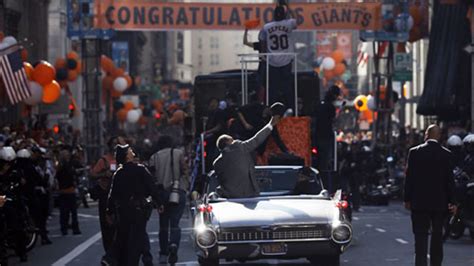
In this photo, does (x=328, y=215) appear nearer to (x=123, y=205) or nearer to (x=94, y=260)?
(x=123, y=205)

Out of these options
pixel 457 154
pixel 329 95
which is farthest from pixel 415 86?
pixel 329 95

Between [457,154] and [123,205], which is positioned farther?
[457,154]

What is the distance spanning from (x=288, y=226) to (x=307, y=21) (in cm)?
2953

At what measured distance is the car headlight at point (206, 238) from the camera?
57.8 ft

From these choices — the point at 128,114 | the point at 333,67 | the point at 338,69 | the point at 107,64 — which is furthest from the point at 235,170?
the point at 128,114

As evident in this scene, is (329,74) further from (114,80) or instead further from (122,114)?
(122,114)

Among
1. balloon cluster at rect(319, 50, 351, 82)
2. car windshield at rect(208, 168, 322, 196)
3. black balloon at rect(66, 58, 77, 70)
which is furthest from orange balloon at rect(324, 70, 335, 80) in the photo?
car windshield at rect(208, 168, 322, 196)

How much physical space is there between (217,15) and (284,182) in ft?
88.8

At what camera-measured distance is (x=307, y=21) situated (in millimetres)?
46750

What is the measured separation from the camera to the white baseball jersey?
2567 cm

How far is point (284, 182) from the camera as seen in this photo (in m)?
19.7

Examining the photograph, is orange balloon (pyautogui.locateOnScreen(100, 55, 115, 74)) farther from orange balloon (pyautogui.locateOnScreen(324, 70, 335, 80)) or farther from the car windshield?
the car windshield

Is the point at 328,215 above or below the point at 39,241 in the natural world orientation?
above

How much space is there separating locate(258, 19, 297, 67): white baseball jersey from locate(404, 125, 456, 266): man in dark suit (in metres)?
8.92
